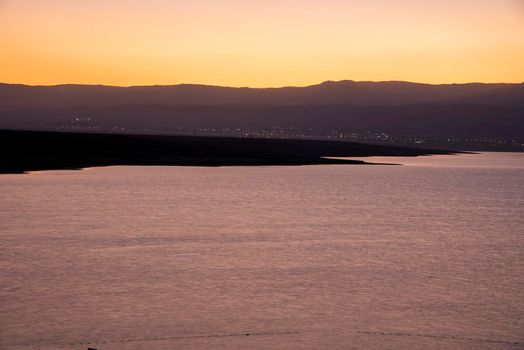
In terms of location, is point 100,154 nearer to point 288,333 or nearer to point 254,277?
point 254,277

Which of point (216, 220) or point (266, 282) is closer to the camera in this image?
point (266, 282)

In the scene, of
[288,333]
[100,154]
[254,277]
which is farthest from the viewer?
[100,154]

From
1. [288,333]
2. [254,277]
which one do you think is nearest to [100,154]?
[254,277]

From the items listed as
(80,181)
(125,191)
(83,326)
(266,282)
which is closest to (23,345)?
(83,326)

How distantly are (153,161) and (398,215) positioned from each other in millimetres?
73576

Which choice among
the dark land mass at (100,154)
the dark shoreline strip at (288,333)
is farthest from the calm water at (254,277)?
the dark land mass at (100,154)

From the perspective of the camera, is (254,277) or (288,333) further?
(254,277)

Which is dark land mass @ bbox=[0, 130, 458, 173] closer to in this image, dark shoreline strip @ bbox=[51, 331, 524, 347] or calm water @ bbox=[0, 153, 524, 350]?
calm water @ bbox=[0, 153, 524, 350]

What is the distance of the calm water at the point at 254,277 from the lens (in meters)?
16.3

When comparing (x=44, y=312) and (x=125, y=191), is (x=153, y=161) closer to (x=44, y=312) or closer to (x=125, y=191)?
(x=125, y=191)

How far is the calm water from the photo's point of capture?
1630 centimetres

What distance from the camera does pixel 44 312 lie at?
17.5m

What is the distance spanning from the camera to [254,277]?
22.3 metres

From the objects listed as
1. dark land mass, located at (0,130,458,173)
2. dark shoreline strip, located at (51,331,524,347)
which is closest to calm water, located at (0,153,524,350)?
dark shoreline strip, located at (51,331,524,347)
